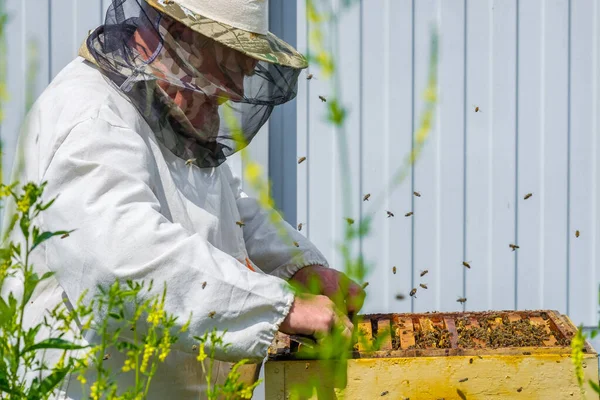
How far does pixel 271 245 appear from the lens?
9.34ft

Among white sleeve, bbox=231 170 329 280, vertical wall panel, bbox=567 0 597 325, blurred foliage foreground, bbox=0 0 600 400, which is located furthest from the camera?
vertical wall panel, bbox=567 0 597 325

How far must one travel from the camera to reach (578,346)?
3.77 feet

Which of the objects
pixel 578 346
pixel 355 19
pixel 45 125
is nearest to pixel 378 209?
pixel 355 19

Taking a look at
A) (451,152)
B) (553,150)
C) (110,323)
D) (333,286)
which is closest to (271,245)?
(333,286)

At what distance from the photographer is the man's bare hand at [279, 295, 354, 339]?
2.05 m

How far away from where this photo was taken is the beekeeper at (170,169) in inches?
75.0

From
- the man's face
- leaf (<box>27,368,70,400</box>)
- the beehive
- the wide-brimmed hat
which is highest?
the wide-brimmed hat

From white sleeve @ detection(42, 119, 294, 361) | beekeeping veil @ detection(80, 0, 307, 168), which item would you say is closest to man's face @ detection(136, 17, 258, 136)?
beekeeping veil @ detection(80, 0, 307, 168)

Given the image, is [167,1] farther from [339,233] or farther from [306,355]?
[339,233]

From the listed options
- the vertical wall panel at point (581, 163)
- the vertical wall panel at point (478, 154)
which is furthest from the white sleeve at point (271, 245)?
the vertical wall panel at point (581, 163)

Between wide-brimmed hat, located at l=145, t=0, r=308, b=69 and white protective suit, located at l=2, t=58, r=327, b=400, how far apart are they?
10.3 inches

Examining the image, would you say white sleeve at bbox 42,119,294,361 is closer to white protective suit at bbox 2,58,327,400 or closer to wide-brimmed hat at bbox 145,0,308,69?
white protective suit at bbox 2,58,327,400

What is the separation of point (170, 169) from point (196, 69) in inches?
10.8

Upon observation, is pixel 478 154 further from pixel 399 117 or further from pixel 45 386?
pixel 45 386
